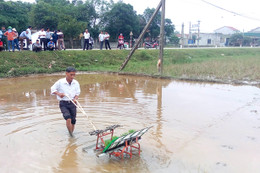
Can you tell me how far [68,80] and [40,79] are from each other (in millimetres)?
9367

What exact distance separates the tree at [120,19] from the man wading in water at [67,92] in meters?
30.8

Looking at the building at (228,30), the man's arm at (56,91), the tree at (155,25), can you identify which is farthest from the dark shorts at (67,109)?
the building at (228,30)

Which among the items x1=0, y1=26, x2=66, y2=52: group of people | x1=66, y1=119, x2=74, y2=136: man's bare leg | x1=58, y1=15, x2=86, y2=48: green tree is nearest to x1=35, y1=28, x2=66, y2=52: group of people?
x1=0, y1=26, x2=66, y2=52: group of people

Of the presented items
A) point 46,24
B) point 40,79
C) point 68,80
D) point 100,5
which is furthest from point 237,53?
point 68,80

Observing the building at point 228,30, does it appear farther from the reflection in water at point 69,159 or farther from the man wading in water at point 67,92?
the reflection in water at point 69,159

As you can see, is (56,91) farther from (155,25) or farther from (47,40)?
(155,25)

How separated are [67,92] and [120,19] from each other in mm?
31344

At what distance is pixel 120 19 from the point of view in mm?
36000

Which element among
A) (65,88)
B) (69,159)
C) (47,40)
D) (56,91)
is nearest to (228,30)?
(47,40)

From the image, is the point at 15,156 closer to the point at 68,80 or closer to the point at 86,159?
the point at 86,159

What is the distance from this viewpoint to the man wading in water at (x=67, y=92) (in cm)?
588

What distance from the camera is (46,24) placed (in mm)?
31453

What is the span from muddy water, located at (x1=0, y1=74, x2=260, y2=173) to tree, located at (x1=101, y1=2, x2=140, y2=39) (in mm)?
24509

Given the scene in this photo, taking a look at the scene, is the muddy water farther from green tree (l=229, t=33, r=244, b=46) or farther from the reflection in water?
green tree (l=229, t=33, r=244, b=46)
